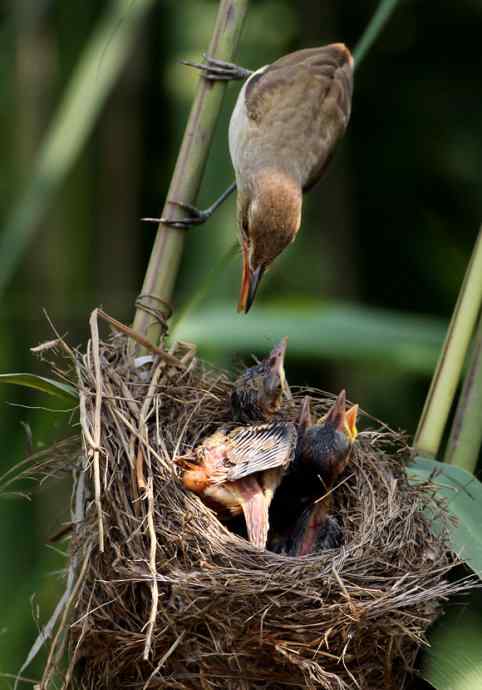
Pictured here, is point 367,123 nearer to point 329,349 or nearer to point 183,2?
point 183,2

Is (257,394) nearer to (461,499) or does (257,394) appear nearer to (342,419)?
(342,419)

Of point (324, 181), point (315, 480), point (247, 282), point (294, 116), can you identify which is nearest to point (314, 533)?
point (315, 480)

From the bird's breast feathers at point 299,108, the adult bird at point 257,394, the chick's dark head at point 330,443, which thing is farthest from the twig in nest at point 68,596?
the bird's breast feathers at point 299,108

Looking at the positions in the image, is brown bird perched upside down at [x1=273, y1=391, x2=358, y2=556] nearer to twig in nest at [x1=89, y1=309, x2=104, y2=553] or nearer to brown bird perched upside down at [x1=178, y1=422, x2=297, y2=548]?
brown bird perched upside down at [x1=178, y1=422, x2=297, y2=548]

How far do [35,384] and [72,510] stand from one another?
0.32 m

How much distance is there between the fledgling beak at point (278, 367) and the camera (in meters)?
2.92

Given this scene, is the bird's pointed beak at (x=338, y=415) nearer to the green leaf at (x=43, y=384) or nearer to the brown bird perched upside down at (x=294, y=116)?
the green leaf at (x=43, y=384)

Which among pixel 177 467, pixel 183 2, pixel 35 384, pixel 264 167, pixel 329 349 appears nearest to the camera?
pixel 35 384

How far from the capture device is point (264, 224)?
361 centimetres

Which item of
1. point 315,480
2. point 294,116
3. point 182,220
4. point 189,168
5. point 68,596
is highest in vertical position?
point 294,116

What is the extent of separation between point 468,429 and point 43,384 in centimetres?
98

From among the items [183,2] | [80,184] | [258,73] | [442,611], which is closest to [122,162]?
[80,184]

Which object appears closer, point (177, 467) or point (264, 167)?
point (177, 467)

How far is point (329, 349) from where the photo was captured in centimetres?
323
